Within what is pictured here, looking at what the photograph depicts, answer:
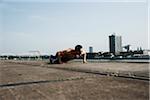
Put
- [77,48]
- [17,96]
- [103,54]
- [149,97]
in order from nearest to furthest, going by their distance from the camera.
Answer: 1. [149,97]
2. [17,96]
3. [77,48]
4. [103,54]

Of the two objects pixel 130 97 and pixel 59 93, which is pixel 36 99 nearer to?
pixel 59 93

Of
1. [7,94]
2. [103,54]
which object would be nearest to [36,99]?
[7,94]

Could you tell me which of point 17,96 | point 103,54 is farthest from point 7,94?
point 103,54

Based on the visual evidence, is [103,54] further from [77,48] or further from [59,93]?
[59,93]

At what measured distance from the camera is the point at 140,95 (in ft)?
40.3

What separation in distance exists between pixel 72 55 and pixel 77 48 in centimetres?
297

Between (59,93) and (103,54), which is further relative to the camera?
(103,54)

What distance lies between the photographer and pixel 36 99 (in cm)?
1259

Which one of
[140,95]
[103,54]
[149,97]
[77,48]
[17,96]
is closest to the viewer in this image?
[149,97]

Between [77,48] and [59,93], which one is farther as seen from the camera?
[77,48]

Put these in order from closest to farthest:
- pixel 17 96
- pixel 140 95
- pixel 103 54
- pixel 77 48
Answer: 1. pixel 140 95
2. pixel 17 96
3. pixel 77 48
4. pixel 103 54

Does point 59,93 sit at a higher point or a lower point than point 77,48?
lower

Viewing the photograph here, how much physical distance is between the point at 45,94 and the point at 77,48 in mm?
39971

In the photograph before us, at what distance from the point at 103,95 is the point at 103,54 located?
14817 centimetres
